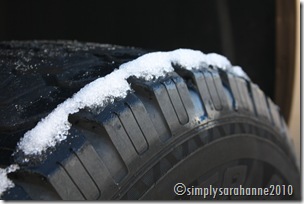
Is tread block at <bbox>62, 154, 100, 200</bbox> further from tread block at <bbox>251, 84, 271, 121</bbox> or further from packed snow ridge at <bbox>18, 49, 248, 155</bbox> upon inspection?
tread block at <bbox>251, 84, 271, 121</bbox>

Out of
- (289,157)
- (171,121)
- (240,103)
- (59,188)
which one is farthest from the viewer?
(289,157)

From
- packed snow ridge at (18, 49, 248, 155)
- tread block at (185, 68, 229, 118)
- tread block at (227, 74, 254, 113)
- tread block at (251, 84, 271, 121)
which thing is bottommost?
tread block at (251, 84, 271, 121)

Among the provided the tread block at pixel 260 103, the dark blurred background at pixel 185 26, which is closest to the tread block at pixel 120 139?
the tread block at pixel 260 103

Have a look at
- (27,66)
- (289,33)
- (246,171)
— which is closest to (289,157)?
(246,171)

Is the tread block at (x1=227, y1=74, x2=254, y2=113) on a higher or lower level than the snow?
lower

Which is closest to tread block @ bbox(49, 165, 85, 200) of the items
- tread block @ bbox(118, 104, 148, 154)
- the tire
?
the tire

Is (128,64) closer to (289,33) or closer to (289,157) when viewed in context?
(289,157)

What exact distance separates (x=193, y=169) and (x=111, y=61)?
25cm

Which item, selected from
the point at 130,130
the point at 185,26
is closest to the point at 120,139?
the point at 130,130

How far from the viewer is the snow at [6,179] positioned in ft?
2.36

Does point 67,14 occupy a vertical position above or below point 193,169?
above

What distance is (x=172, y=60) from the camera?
985 mm

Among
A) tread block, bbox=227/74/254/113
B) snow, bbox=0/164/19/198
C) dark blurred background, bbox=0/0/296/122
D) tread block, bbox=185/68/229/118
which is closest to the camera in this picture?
snow, bbox=0/164/19/198

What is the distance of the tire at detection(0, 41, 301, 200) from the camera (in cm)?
75
